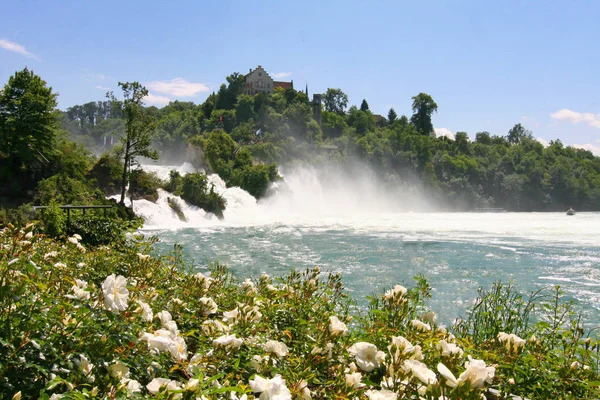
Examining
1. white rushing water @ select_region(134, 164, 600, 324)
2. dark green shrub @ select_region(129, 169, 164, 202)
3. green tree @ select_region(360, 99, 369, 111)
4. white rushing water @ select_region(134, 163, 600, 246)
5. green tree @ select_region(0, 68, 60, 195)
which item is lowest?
white rushing water @ select_region(134, 164, 600, 324)

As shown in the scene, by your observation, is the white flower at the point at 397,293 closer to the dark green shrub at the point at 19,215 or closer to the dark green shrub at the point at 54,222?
the dark green shrub at the point at 54,222

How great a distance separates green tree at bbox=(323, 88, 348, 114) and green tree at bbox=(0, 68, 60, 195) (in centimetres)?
9743

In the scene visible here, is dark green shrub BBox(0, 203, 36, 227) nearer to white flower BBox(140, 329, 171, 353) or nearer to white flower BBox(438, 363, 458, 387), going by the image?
white flower BBox(140, 329, 171, 353)

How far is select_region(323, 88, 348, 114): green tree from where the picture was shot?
4690 inches

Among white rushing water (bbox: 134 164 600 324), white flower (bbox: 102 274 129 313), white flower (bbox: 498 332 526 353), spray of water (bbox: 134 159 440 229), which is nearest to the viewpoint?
white flower (bbox: 102 274 129 313)

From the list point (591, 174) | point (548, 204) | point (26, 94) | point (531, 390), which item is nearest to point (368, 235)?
point (26, 94)

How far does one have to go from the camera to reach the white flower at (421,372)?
1830mm

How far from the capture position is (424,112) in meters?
113

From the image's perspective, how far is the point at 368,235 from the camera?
2556 cm

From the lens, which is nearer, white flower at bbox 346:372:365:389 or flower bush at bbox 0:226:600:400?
flower bush at bbox 0:226:600:400

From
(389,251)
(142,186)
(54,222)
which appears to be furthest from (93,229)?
(142,186)

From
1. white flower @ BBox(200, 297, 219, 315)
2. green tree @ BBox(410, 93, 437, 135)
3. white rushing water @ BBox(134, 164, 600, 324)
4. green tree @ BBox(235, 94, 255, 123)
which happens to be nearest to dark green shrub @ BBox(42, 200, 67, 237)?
white rushing water @ BBox(134, 164, 600, 324)

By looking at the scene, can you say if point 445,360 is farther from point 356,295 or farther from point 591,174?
point 591,174

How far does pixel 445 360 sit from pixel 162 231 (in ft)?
79.1
